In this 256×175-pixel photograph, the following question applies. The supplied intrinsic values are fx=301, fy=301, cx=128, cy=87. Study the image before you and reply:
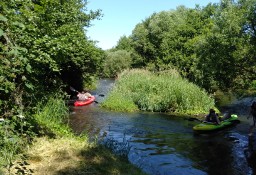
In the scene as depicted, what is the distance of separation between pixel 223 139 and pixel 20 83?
10987mm

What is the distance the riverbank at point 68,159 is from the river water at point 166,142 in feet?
5.15

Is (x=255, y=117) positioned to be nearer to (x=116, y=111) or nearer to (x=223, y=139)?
(x=223, y=139)

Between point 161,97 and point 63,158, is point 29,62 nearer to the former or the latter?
point 63,158

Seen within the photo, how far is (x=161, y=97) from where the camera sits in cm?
1944

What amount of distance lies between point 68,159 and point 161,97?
43.8ft

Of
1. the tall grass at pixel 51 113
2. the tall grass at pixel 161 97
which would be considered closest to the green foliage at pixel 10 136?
the tall grass at pixel 51 113

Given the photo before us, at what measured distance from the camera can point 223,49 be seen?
53.4ft

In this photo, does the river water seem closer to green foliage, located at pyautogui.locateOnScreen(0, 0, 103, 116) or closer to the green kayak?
the green kayak

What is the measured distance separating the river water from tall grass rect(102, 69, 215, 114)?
1.10 metres

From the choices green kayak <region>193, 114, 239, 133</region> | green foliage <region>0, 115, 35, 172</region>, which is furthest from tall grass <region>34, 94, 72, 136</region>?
green kayak <region>193, 114, 239, 133</region>

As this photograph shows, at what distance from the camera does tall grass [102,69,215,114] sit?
19.3 meters

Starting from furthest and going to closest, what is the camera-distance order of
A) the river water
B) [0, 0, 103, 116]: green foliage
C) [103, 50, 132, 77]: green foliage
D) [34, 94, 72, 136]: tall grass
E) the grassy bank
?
[103, 50, 132, 77]: green foliage → [34, 94, 72, 136]: tall grass → the river water → the grassy bank → [0, 0, 103, 116]: green foliage

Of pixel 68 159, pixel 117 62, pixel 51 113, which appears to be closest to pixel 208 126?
pixel 51 113

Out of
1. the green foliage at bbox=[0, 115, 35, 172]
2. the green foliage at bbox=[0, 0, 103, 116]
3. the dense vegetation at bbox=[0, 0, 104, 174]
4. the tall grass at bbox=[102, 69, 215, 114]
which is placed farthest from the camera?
the tall grass at bbox=[102, 69, 215, 114]
